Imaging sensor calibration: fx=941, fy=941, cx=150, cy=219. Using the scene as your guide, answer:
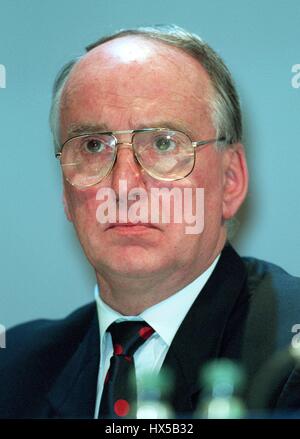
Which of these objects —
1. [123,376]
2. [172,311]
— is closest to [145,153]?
[172,311]

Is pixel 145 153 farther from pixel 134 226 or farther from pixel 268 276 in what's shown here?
pixel 268 276

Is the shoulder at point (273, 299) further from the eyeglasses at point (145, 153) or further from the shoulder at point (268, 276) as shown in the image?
the eyeglasses at point (145, 153)

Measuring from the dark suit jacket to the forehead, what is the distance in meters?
0.28

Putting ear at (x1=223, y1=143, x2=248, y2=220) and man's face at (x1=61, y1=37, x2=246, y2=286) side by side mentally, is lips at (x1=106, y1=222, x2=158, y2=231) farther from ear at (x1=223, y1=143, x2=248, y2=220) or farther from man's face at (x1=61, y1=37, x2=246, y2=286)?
ear at (x1=223, y1=143, x2=248, y2=220)

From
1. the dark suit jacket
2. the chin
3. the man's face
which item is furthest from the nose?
the dark suit jacket

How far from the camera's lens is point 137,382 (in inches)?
63.0

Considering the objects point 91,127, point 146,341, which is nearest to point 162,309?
point 146,341

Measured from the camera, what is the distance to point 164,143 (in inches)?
62.9

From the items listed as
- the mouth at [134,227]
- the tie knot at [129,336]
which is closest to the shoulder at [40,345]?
the tie knot at [129,336]

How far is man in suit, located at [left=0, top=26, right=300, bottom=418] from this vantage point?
159 centimetres

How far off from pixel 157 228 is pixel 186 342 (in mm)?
200

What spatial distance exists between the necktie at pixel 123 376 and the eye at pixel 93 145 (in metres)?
0.31

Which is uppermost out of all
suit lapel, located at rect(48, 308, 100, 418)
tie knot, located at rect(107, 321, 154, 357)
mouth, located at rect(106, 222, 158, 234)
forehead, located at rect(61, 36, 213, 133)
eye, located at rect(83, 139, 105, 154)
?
forehead, located at rect(61, 36, 213, 133)
